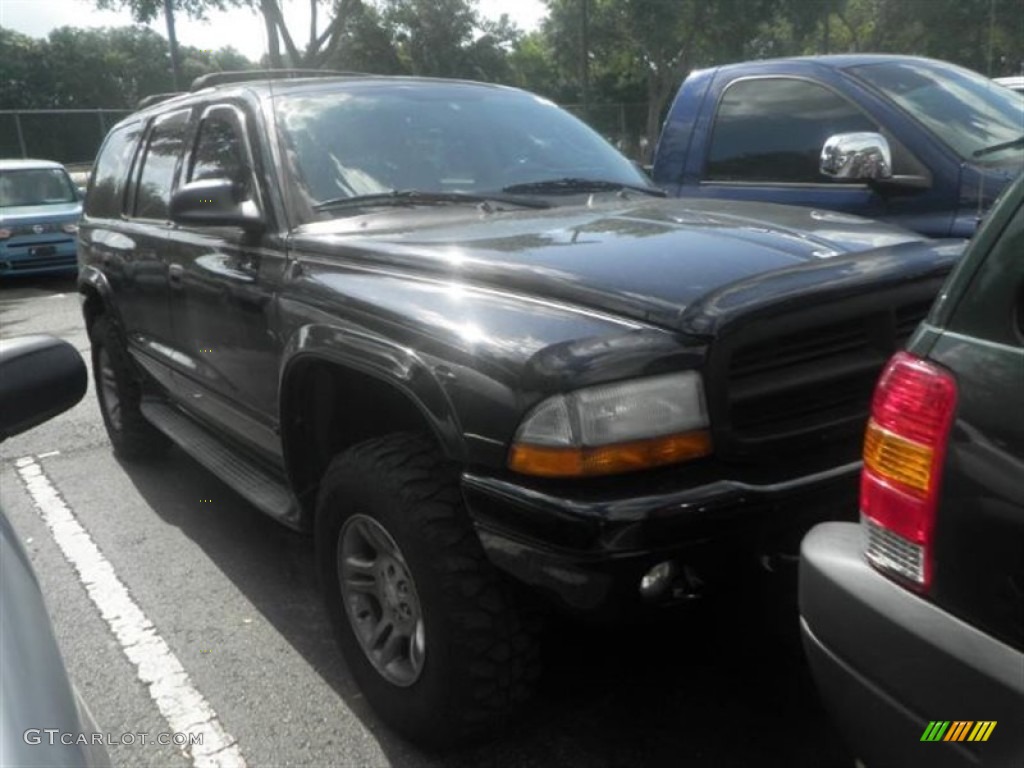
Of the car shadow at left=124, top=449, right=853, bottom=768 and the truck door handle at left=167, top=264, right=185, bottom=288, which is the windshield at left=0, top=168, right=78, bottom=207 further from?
the car shadow at left=124, top=449, right=853, bottom=768

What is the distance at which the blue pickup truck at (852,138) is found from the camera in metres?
4.32

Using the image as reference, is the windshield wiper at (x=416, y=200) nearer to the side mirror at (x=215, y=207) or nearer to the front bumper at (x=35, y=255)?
the side mirror at (x=215, y=207)

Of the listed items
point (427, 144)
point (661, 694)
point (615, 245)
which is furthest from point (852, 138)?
point (661, 694)

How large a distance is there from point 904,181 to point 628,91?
39.7 m

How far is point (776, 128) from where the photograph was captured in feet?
16.7

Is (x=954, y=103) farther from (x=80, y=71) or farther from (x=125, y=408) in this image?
(x=80, y=71)

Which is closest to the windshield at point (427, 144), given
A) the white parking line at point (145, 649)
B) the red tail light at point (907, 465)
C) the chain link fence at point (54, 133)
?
the white parking line at point (145, 649)

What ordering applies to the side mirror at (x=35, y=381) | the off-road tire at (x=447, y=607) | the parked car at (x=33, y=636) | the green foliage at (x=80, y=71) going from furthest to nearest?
the green foliage at (x=80, y=71) < the off-road tire at (x=447, y=607) < the side mirror at (x=35, y=381) < the parked car at (x=33, y=636)

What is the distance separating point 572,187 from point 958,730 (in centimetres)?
270

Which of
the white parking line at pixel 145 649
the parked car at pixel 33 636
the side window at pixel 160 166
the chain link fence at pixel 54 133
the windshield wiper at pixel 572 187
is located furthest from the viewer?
the chain link fence at pixel 54 133

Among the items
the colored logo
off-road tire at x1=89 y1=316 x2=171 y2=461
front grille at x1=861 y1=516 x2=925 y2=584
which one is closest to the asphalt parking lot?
front grille at x1=861 y1=516 x2=925 y2=584

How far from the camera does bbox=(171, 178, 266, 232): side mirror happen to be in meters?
3.43

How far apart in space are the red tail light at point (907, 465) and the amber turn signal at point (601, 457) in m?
0.48

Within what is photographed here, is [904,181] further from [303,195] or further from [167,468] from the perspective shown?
[167,468]
